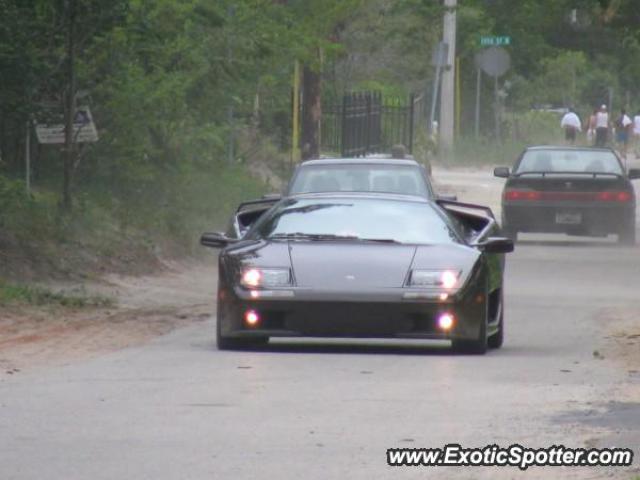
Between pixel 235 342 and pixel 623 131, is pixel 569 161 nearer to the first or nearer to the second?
pixel 235 342

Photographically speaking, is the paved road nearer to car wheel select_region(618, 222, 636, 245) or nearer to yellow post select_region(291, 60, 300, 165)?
car wheel select_region(618, 222, 636, 245)

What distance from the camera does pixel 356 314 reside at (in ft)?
45.3

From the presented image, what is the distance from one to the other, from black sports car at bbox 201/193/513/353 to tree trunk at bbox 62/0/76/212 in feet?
25.1

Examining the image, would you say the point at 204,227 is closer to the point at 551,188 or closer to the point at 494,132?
the point at 551,188

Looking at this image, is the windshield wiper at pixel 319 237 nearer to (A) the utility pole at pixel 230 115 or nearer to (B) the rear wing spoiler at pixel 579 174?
(A) the utility pole at pixel 230 115

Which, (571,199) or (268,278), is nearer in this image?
(268,278)

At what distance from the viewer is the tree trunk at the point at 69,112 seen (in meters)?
21.8

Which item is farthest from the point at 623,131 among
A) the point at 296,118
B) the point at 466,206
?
the point at 466,206

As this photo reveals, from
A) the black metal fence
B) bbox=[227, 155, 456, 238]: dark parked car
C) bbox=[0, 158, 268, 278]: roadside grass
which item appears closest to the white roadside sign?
bbox=[0, 158, 268, 278]: roadside grass

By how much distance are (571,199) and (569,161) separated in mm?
1020

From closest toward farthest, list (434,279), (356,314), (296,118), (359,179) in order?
(356,314) → (434,279) → (359,179) → (296,118)

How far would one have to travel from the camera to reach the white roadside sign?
22.8m

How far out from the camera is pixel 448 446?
938 cm

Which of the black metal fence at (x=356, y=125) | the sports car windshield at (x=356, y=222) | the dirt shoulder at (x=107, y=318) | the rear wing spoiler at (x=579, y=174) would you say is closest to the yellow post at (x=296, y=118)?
the black metal fence at (x=356, y=125)
